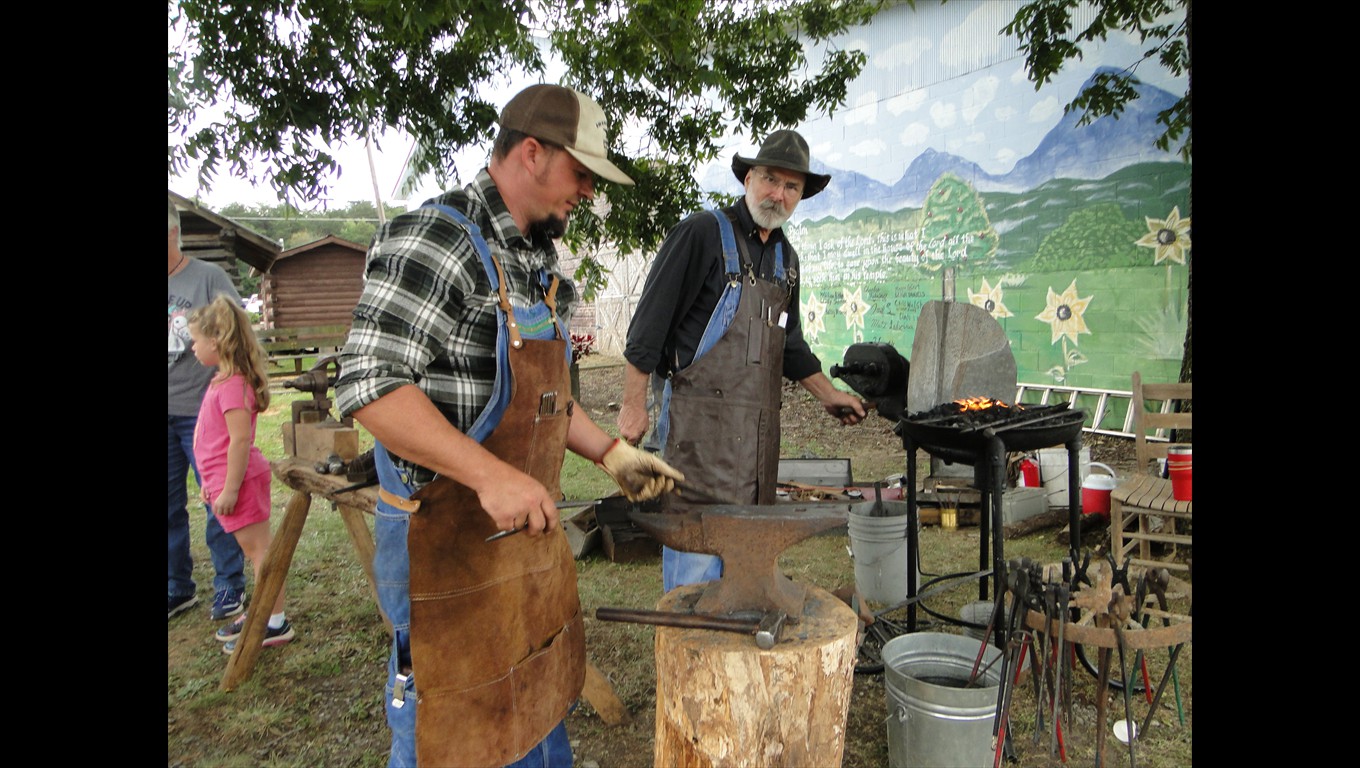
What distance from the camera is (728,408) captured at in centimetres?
317

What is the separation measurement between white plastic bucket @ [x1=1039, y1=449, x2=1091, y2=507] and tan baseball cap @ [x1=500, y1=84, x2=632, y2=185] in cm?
506

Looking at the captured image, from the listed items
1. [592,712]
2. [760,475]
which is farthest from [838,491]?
[592,712]

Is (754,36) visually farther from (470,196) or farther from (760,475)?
(470,196)

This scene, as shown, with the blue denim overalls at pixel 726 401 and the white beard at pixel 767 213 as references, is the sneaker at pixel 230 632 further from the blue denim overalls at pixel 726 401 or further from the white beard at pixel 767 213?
the white beard at pixel 767 213

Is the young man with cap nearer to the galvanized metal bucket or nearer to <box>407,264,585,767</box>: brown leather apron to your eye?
<box>407,264,585,767</box>: brown leather apron

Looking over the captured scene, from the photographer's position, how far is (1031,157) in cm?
821

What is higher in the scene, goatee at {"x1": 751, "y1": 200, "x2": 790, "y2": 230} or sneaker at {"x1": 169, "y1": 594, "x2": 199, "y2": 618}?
goatee at {"x1": 751, "y1": 200, "x2": 790, "y2": 230}

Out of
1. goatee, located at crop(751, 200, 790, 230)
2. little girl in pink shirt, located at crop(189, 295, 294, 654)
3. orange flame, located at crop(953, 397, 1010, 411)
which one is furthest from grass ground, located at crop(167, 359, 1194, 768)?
goatee, located at crop(751, 200, 790, 230)

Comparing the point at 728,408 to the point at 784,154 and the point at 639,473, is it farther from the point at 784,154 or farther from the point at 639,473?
the point at 784,154

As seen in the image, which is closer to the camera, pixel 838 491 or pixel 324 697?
pixel 324 697

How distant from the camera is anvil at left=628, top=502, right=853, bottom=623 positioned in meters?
1.97
